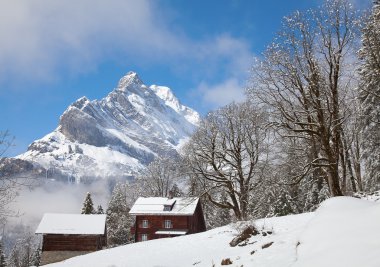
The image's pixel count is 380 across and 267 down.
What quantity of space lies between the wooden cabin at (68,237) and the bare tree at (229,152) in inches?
1091

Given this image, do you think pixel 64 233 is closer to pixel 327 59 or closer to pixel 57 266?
pixel 57 266

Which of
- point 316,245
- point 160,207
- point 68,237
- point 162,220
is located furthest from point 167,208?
point 316,245

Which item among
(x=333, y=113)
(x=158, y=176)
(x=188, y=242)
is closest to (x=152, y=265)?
(x=188, y=242)

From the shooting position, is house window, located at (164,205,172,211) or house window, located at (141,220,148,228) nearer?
house window, located at (164,205,172,211)

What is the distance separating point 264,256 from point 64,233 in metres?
51.6

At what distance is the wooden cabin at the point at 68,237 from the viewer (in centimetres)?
5947

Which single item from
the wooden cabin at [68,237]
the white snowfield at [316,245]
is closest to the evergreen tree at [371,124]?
the white snowfield at [316,245]

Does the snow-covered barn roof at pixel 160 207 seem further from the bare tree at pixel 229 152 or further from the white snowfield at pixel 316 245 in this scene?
the white snowfield at pixel 316 245

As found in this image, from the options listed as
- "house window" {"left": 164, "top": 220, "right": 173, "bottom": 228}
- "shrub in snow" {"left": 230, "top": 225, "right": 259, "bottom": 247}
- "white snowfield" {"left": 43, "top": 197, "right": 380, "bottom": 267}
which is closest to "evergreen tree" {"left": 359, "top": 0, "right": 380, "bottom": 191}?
"white snowfield" {"left": 43, "top": 197, "right": 380, "bottom": 267}

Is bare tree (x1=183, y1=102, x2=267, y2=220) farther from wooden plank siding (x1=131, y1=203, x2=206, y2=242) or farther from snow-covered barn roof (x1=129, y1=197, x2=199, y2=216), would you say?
wooden plank siding (x1=131, y1=203, x2=206, y2=242)

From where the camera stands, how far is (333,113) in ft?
65.9

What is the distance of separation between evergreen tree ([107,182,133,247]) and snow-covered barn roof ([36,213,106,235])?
12078 mm

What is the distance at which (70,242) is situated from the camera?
6066 centimetres

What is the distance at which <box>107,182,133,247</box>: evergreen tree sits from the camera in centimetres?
7519
